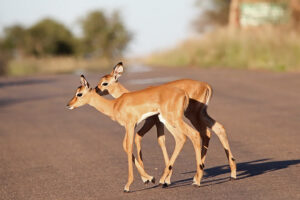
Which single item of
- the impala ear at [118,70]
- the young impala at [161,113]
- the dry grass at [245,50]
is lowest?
the dry grass at [245,50]

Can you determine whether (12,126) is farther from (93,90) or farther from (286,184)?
(286,184)

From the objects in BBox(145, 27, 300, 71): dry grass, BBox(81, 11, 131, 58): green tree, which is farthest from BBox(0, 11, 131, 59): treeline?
BBox(145, 27, 300, 71): dry grass

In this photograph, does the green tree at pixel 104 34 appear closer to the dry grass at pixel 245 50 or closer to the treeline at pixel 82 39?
the treeline at pixel 82 39

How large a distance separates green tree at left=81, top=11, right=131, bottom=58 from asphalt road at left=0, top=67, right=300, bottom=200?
5089 centimetres

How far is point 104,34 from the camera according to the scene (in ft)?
230

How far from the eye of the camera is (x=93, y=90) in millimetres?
8641

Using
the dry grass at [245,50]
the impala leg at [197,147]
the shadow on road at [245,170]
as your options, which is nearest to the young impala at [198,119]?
the shadow on road at [245,170]

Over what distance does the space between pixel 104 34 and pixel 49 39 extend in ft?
21.1

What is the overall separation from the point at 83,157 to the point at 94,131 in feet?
9.82

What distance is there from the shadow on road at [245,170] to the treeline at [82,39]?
2397 inches

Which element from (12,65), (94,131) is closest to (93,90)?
(94,131)

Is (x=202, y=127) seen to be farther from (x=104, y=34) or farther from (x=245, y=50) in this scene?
(x=104, y=34)

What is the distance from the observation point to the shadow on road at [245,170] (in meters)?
8.07

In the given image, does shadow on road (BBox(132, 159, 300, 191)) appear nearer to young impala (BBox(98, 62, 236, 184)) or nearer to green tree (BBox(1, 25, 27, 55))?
young impala (BBox(98, 62, 236, 184))
